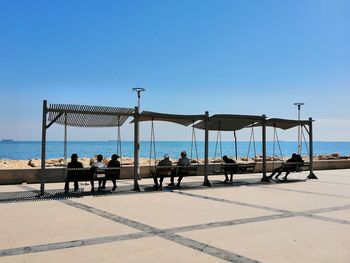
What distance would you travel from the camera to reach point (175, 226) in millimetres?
7199

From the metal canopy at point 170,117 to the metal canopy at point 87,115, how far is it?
50 centimetres

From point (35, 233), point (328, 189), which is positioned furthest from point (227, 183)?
point (35, 233)

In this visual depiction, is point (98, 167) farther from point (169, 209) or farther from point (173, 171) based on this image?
point (169, 209)

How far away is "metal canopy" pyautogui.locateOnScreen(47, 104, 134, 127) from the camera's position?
37.2ft

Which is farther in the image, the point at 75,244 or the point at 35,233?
the point at 35,233

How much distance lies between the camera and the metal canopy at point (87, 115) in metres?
11.3

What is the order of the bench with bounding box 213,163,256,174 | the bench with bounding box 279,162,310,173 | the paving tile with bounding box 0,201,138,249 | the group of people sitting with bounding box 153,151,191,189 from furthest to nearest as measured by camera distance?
the bench with bounding box 279,162,310,173 → the bench with bounding box 213,163,256,174 → the group of people sitting with bounding box 153,151,191,189 → the paving tile with bounding box 0,201,138,249

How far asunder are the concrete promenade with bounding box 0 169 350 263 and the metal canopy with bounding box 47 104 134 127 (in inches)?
80.7

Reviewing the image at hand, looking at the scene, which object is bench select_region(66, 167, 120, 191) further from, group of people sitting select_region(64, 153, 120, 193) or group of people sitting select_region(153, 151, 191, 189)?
group of people sitting select_region(153, 151, 191, 189)

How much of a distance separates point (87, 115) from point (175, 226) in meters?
Result: 5.88

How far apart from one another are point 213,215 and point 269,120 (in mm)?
8095

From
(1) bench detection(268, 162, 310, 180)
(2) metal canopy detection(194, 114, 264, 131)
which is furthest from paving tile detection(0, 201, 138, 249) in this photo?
(1) bench detection(268, 162, 310, 180)

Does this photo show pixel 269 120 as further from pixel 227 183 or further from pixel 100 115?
pixel 100 115

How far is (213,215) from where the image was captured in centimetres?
830
